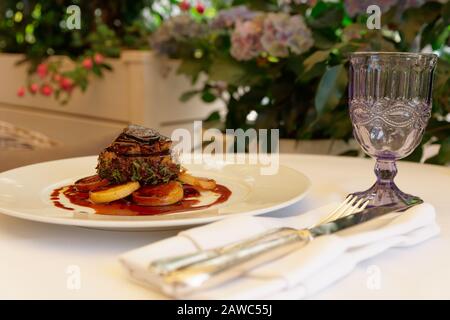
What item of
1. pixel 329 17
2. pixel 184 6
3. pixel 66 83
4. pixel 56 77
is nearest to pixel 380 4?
pixel 329 17

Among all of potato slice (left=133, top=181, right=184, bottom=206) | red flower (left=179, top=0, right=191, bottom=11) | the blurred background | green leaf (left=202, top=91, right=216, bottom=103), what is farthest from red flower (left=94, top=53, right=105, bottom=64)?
potato slice (left=133, top=181, right=184, bottom=206)

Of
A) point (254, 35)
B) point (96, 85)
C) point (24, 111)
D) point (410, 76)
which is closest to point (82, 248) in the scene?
point (410, 76)

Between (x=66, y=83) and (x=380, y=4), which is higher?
(x=380, y=4)

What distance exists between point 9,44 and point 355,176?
9.76 ft

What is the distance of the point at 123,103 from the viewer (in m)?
2.84

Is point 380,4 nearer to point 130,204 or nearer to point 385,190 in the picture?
point 385,190

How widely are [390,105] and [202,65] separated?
145 centimetres

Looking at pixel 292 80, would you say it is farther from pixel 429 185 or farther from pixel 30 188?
pixel 30 188

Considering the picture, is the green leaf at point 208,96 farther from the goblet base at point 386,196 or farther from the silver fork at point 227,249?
the silver fork at point 227,249

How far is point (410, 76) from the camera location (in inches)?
29.2

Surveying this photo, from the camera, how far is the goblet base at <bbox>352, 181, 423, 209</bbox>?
725mm

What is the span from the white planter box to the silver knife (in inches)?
87.5

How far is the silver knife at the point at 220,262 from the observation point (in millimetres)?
440

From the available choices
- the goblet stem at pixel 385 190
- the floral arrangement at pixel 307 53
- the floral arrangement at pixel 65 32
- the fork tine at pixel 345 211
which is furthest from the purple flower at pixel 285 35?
the floral arrangement at pixel 65 32
